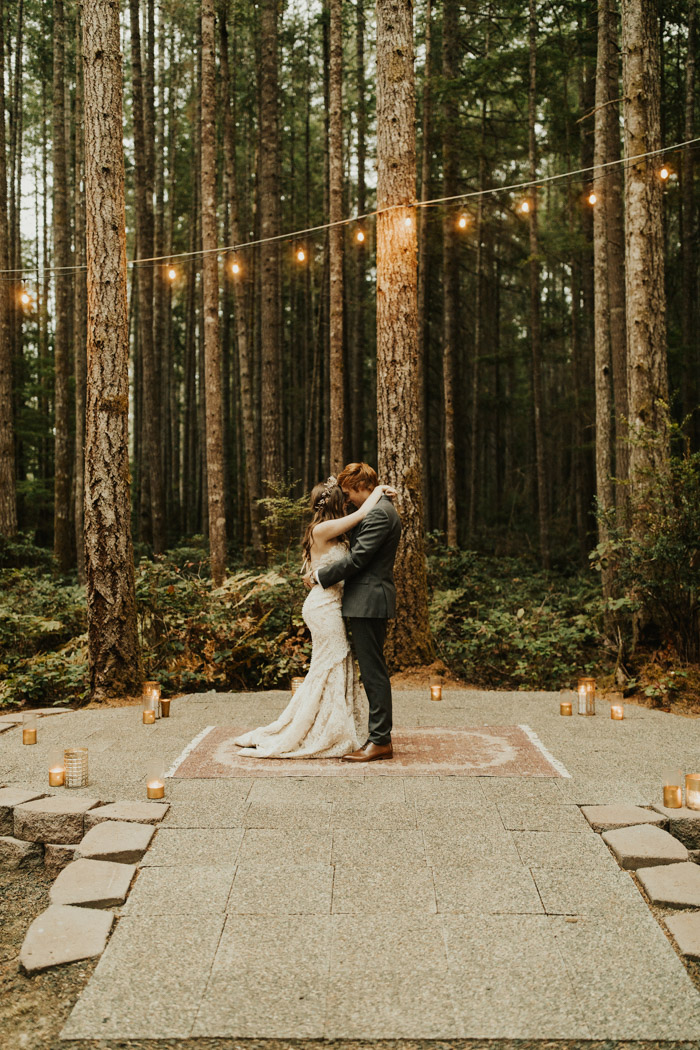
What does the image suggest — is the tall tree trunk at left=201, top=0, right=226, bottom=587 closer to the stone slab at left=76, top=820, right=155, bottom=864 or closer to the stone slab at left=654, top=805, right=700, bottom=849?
the stone slab at left=76, top=820, right=155, bottom=864

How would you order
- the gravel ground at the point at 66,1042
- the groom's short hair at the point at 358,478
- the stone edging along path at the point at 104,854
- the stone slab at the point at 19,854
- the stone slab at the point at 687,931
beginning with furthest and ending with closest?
the groom's short hair at the point at 358,478 → the stone slab at the point at 19,854 → the stone edging along path at the point at 104,854 → the stone slab at the point at 687,931 → the gravel ground at the point at 66,1042

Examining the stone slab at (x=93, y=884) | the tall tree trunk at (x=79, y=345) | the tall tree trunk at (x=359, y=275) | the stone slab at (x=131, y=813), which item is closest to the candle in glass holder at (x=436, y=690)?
the stone slab at (x=131, y=813)

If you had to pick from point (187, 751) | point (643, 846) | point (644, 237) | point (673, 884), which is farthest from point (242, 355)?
point (673, 884)

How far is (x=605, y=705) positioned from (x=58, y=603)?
274 inches

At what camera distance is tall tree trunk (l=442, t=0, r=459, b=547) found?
586 inches

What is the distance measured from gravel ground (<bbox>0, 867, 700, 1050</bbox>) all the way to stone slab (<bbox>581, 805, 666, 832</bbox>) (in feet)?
3.12

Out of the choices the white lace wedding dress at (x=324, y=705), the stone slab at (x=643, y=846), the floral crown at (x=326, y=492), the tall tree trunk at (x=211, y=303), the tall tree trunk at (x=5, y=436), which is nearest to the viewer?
the stone slab at (x=643, y=846)

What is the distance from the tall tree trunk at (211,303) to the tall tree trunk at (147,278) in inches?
174

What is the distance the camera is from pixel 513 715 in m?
6.51

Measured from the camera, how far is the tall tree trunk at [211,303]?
38.1 ft

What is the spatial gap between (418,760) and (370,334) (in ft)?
77.9

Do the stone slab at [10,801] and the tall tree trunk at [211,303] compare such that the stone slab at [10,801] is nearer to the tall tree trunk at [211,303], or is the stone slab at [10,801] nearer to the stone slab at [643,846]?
the stone slab at [643,846]

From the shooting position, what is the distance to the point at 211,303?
38.8 ft

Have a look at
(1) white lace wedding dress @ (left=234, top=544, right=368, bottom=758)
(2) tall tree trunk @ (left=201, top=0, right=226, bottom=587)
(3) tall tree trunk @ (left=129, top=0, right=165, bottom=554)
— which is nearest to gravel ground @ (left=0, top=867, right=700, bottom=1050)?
(1) white lace wedding dress @ (left=234, top=544, right=368, bottom=758)
